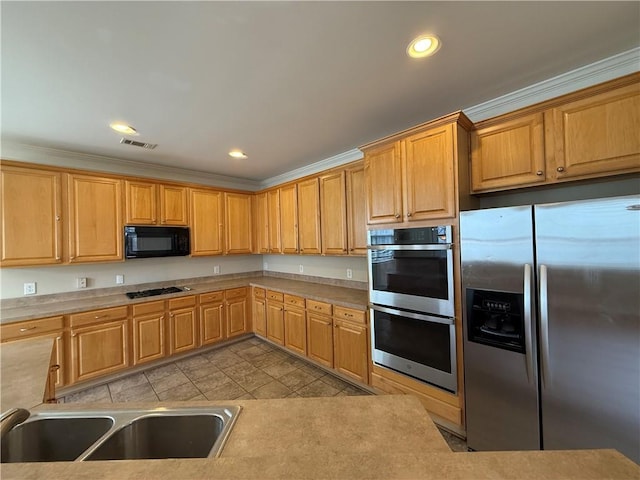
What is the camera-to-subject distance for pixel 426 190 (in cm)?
200

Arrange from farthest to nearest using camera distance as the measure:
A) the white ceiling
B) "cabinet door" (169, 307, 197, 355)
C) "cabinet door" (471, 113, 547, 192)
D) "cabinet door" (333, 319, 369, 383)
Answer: "cabinet door" (169, 307, 197, 355), "cabinet door" (333, 319, 369, 383), "cabinet door" (471, 113, 547, 192), the white ceiling

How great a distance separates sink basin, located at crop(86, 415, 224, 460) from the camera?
0.95m

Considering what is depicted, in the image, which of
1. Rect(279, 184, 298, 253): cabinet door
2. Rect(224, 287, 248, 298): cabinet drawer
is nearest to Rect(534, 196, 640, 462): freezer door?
Rect(279, 184, 298, 253): cabinet door

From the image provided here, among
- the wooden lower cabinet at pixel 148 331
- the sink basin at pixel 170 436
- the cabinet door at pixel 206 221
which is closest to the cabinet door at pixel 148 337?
the wooden lower cabinet at pixel 148 331

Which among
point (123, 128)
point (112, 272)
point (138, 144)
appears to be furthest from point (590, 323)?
point (112, 272)

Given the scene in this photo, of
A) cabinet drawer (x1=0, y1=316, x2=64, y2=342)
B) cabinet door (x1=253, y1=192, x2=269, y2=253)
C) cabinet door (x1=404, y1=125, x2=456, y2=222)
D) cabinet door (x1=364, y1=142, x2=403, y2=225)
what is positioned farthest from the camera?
cabinet door (x1=253, y1=192, x2=269, y2=253)

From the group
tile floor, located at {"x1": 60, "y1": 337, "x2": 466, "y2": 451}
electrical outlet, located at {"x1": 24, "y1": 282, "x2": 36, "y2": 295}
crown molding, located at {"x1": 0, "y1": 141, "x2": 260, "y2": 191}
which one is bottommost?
tile floor, located at {"x1": 60, "y1": 337, "x2": 466, "y2": 451}

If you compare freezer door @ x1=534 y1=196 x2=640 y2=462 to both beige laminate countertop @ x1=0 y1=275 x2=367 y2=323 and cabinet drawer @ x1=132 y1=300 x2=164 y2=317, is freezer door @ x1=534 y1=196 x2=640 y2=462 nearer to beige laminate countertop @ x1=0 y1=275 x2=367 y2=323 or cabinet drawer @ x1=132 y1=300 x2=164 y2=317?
beige laminate countertop @ x1=0 y1=275 x2=367 y2=323

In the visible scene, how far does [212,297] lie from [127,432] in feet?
9.29

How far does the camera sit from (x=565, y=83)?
184cm

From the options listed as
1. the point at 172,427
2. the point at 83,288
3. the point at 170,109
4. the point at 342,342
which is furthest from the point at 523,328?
the point at 83,288

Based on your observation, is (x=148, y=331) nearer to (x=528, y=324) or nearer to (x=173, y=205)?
(x=173, y=205)

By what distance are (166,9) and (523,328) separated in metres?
2.68

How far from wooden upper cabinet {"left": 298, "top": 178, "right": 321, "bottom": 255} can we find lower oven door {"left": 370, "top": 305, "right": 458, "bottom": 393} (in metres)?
1.32
